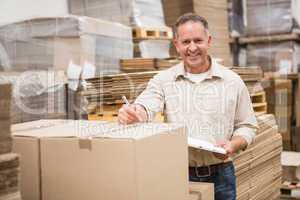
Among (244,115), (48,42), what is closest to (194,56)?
(244,115)

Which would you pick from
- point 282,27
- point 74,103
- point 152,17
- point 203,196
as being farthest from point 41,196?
point 282,27

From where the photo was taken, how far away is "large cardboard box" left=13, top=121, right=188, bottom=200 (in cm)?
192

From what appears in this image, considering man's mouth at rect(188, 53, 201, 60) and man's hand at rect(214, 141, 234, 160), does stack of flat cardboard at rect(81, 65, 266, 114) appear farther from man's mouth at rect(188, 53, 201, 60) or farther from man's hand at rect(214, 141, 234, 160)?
man's hand at rect(214, 141, 234, 160)

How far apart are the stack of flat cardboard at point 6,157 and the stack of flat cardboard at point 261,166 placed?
2.79m

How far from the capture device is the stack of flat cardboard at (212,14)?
19.7 feet

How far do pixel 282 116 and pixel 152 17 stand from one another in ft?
8.33

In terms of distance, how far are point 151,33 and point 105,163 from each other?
3521mm

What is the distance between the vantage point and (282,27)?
23.6 ft

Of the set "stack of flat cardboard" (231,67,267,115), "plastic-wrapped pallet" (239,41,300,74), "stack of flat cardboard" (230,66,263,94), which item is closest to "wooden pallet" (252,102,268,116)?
"stack of flat cardboard" (231,67,267,115)

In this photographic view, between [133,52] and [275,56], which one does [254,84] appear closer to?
[133,52]

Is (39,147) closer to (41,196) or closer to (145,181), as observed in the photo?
(41,196)

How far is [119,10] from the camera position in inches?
203

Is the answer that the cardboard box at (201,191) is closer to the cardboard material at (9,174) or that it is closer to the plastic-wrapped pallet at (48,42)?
the cardboard material at (9,174)

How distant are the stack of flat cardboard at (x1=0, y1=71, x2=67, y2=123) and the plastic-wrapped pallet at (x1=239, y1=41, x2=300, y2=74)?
422cm
